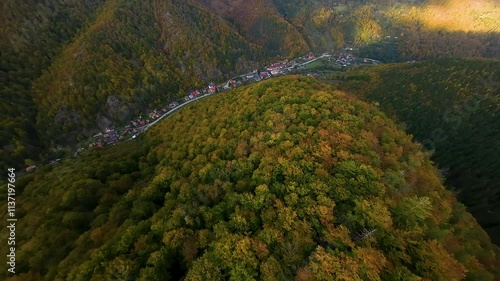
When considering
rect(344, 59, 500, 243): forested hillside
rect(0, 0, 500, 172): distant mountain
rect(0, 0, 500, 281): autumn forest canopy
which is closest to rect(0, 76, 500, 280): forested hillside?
rect(0, 0, 500, 281): autumn forest canopy

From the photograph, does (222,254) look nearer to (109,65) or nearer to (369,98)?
(369,98)

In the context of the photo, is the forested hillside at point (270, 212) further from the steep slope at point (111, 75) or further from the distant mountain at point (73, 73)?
the steep slope at point (111, 75)

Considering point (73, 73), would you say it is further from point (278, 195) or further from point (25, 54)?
A: point (278, 195)

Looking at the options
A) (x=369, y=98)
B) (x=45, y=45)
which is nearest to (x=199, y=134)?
(x=369, y=98)

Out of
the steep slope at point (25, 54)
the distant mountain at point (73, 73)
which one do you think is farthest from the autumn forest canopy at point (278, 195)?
the distant mountain at point (73, 73)

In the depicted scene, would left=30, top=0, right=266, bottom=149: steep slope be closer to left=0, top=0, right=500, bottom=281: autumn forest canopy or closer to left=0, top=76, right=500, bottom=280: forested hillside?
left=0, top=0, right=500, bottom=281: autumn forest canopy
